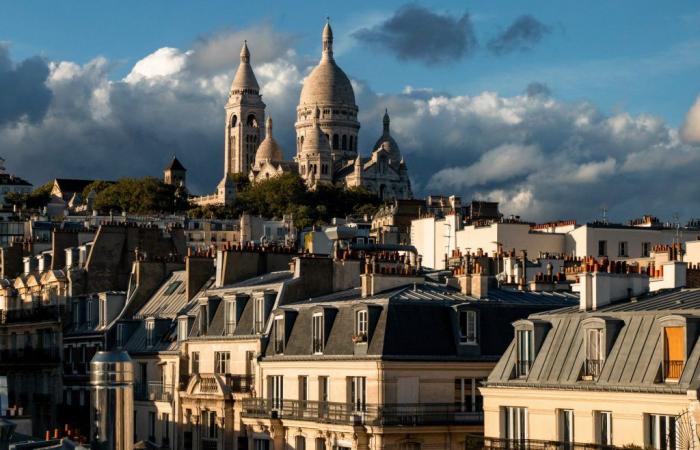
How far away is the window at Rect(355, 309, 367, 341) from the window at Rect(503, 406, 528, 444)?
7.85 metres

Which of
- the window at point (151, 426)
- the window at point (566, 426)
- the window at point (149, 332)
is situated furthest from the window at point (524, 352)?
the window at point (149, 332)

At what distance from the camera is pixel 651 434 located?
35.0 m

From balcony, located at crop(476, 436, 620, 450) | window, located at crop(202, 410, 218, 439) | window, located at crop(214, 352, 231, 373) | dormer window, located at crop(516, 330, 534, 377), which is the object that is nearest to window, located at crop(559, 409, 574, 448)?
balcony, located at crop(476, 436, 620, 450)

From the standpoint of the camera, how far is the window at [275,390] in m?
52.0

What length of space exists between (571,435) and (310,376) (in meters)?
13.6

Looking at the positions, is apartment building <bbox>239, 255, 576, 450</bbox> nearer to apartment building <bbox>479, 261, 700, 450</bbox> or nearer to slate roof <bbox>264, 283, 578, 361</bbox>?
slate roof <bbox>264, 283, 578, 361</bbox>

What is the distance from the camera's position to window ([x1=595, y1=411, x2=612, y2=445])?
119 ft

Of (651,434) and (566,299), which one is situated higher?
(566,299)

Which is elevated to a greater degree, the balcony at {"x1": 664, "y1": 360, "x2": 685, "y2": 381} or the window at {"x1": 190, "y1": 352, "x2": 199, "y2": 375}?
the balcony at {"x1": 664, "y1": 360, "x2": 685, "y2": 381}

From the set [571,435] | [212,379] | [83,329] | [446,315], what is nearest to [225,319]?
[212,379]

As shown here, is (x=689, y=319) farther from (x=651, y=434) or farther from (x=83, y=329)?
(x=83, y=329)

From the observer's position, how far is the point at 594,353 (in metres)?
37.3

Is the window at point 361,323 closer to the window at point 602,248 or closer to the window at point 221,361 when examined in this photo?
the window at point 221,361

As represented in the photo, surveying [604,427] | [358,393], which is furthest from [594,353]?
[358,393]
